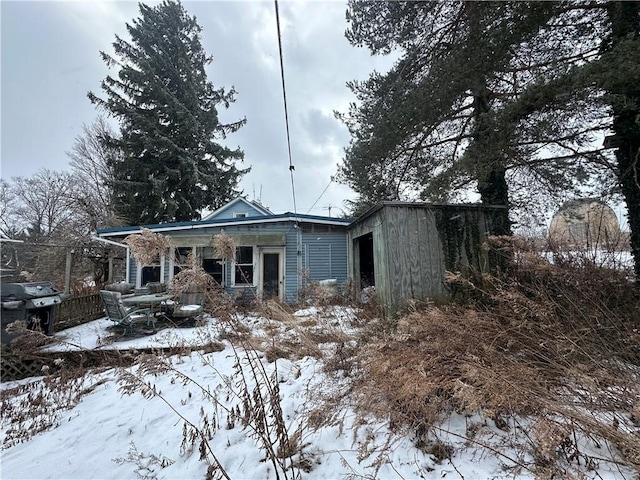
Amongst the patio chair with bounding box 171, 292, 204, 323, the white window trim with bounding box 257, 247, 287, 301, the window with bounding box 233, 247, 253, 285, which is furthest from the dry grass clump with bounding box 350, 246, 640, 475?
the window with bounding box 233, 247, 253, 285

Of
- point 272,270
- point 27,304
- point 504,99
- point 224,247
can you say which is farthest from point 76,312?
point 504,99

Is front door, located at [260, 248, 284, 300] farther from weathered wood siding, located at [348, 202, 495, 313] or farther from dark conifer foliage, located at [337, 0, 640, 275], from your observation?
weathered wood siding, located at [348, 202, 495, 313]

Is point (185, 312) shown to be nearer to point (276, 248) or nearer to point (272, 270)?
point (272, 270)

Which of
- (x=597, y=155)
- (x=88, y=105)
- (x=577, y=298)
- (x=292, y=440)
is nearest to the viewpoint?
(x=292, y=440)

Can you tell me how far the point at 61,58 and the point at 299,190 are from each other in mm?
12251

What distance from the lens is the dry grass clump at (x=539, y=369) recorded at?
1.79 metres

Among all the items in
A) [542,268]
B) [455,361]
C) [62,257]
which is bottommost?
[455,361]

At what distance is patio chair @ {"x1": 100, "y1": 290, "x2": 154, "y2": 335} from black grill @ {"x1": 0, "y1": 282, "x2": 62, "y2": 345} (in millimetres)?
965

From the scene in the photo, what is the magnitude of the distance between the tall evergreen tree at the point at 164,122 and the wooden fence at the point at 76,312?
7.98 meters

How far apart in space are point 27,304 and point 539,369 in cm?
783

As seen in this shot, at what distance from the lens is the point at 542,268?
2803mm

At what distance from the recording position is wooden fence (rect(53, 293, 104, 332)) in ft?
20.8

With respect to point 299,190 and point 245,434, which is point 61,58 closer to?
point 245,434

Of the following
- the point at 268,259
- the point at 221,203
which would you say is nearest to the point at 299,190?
the point at 221,203
